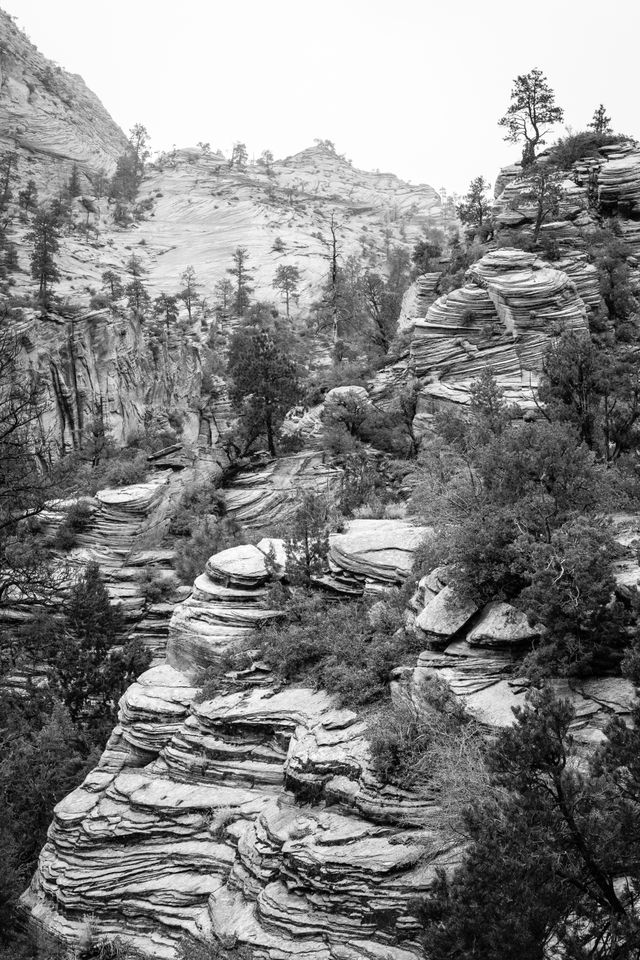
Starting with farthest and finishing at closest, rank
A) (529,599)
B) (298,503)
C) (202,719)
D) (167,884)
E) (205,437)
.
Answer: (205,437) < (298,503) < (202,719) < (167,884) < (529,599)

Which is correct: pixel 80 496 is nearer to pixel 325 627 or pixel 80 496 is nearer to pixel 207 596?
pixel 207 596

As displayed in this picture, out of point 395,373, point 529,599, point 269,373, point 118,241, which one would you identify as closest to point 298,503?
point 269,373

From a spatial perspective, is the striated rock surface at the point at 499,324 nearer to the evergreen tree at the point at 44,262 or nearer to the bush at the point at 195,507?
the bush at the point at 195,507

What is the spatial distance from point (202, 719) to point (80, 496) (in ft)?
69.4

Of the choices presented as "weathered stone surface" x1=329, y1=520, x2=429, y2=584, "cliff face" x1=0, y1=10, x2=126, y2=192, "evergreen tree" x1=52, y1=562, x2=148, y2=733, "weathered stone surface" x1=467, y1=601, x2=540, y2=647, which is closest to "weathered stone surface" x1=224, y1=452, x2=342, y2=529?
"evergreen tree" x1=52, y1=562, x2=148, y2=733

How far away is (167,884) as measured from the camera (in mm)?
11688

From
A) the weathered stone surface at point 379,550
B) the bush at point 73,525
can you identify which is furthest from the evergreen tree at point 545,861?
the bush at point 73,525

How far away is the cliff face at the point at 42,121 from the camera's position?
84875 mm

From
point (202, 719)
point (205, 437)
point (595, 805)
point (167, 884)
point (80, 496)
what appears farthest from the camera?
point (205, 437)

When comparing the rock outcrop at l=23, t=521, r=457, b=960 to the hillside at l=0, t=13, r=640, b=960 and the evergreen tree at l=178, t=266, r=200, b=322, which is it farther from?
the evergreen tree at l=178, t=266, r=200, b=322

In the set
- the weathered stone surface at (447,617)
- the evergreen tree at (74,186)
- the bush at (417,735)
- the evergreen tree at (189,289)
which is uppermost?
the evergreen tree at (74,186)

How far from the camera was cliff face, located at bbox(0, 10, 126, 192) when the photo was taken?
278 feet

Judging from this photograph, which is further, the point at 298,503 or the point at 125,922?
the point at 298,503

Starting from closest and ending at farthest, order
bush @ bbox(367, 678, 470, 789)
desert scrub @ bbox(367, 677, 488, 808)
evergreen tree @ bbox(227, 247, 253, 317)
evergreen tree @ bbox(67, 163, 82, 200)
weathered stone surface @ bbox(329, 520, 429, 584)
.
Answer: desert scrub @ bbox(367, 677, 488, 808), bush @ bbox(367, 678, 470, 789), weathered stone surface @ bbox(329, 520, 429, 584), evergreen tree @ bbox(227, 247, 253, 317), evergreen tree @ bbox(67, 163, 82, 200)
